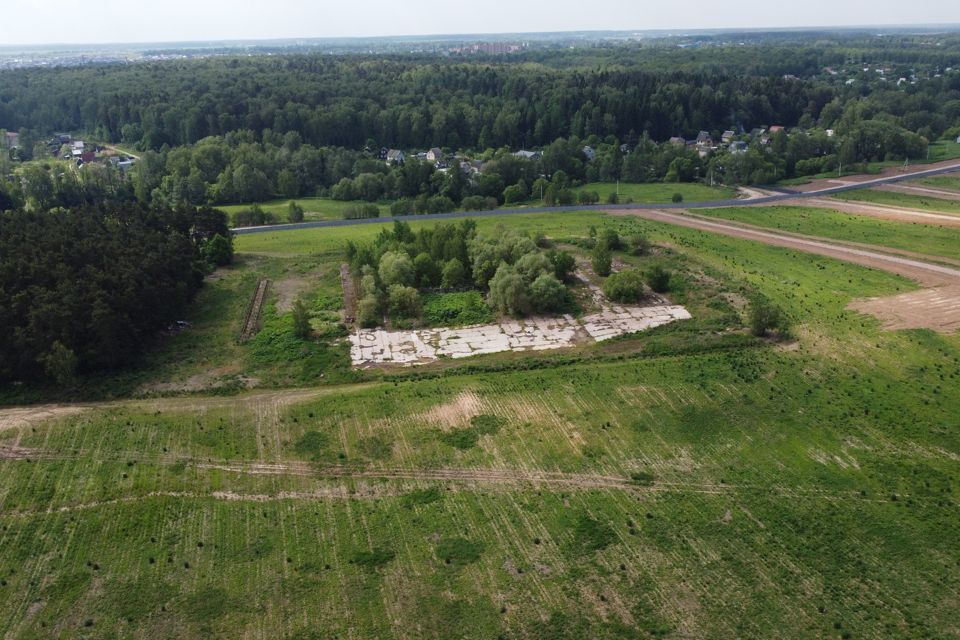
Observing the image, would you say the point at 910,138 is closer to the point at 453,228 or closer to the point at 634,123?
the point at 634,123

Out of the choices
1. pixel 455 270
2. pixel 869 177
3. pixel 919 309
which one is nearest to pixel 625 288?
pixel 455 270

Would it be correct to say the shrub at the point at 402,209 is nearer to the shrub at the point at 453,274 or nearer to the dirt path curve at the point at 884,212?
the shrub at the point at 453,274

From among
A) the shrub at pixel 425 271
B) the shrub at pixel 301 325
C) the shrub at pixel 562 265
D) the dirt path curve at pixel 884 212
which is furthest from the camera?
the dirt path curve at pixel 884 212

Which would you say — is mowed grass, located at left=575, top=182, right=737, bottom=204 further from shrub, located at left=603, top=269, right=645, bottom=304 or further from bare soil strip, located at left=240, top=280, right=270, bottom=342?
bare soil strip, located at left=240, top=280, right=270, bottom=342

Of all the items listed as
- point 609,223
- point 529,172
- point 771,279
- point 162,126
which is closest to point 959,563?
point 771,279

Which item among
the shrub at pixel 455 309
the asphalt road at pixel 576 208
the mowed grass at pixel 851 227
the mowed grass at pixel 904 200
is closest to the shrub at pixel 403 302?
the shrub at pixel 455 309

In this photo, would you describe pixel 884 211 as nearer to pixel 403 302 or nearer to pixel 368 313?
pixel 403 302
